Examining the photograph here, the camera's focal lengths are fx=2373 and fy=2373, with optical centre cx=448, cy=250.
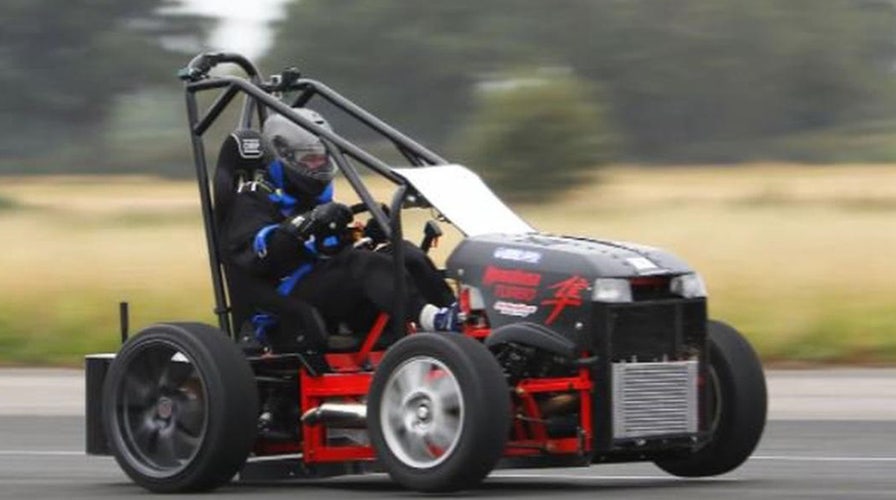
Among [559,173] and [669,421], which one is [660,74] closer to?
[559,173]

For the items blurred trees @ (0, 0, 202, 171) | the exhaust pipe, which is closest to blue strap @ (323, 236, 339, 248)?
the exhaust pipe

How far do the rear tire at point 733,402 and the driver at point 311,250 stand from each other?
1.18 metres

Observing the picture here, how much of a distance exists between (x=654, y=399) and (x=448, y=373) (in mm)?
902

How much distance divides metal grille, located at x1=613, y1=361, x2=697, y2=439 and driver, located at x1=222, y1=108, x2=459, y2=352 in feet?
2.72

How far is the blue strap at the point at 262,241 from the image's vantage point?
1027 centimetres

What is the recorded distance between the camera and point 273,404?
10.4m

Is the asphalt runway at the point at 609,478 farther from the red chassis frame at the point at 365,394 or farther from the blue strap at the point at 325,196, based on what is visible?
the blue strap at the point at 325,196

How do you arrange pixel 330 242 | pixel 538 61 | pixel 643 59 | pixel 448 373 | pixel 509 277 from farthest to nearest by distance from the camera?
pixel 643 59
pixel 538 61
pixel 330 242
pixel 509 277
pixel 448 373

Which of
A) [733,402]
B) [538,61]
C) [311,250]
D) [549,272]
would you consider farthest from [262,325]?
[538,61]

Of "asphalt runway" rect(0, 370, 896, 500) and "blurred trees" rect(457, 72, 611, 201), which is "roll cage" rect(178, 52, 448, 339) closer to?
"asphalt runway" rect(0, 370, 896, 500)

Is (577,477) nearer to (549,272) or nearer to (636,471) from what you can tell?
(636,471)

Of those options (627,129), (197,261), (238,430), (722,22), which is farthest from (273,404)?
(722,22)

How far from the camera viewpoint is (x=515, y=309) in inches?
381

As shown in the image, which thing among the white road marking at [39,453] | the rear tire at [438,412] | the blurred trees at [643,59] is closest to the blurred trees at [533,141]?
the blurred trees at [643,59]
